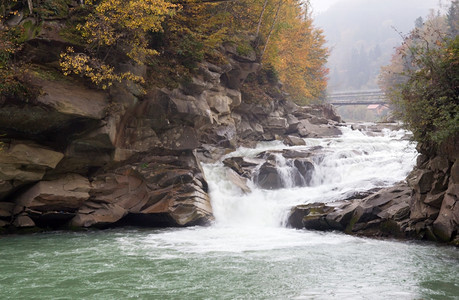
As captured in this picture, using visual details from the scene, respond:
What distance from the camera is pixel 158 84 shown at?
17734 millimetres

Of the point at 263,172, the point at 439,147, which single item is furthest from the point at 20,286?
the point at 263,172

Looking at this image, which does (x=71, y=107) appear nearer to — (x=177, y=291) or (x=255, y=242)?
(x=255, y=242)

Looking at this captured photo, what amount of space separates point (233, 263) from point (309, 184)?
11.0 m

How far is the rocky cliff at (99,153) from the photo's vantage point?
1422cm

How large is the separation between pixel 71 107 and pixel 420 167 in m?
12.5

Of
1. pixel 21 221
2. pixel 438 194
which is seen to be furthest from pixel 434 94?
pixel 21 221

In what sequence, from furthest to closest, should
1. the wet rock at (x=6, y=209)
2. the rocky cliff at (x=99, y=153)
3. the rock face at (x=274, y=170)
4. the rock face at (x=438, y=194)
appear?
the rock face at (x=274, y=170)
the wet rock at (x=6, y=209)
the rocky cliff at (x=99, y=153)
the rock face at (x=438, y=194)

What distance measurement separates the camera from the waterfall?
57.4 feet

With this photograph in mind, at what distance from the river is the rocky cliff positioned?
100cm

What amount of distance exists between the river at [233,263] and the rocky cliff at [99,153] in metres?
1.00

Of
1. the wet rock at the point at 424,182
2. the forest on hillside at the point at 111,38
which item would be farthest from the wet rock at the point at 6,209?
the wet rock at the point at 424,182

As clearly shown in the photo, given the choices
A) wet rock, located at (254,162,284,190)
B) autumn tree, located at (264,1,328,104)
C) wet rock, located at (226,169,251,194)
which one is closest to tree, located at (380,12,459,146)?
wet rock, located at (254,162,284,190)

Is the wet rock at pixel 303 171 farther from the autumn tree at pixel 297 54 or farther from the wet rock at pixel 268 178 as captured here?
the autumn tree at pixel 297 54

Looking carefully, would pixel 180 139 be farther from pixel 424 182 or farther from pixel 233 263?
pixel 424 182
